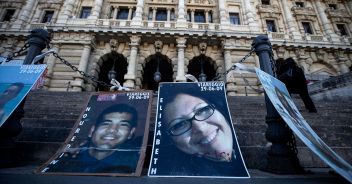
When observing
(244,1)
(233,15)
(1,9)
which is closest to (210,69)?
(233,15)

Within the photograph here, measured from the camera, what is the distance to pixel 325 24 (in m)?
18.7

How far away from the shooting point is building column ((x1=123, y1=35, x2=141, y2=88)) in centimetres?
1349

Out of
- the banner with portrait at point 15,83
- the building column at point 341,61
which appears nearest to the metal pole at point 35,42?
Answer: the banner with portrait at point 15,83

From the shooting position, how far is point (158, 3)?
18266 mm

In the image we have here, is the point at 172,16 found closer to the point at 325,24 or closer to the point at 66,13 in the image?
the point at 66,13

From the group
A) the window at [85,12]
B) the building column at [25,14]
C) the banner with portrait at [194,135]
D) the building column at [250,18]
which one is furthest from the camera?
the window at [85,12]

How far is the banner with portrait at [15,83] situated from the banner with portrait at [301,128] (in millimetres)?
Result: 4266

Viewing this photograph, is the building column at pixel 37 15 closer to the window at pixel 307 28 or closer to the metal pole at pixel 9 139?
the metal pole at pixel 9 139

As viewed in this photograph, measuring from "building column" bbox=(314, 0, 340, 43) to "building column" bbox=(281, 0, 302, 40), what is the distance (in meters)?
3.12

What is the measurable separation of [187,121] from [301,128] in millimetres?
1955

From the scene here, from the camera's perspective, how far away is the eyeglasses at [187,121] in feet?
11.6

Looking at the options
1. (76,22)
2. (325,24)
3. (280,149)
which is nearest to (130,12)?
(76,22)

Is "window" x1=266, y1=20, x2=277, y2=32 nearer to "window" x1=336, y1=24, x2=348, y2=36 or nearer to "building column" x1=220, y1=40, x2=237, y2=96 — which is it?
"building column" x1=220, y1=40, x2=237, y2=96

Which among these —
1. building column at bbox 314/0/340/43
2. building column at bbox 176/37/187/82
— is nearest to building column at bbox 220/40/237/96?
building column at bbox 176/37/187/82
